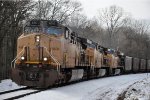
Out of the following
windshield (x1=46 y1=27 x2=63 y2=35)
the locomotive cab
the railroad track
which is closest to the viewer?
the railroad track

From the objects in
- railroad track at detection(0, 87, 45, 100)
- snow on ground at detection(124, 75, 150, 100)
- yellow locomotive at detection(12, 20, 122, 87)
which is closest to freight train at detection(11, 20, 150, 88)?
yellow locomotive at detection(12, 20, 122, 87)

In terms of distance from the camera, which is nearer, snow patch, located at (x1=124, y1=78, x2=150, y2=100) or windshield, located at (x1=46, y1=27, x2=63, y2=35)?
snow patch, located at (x1=124, y1=78, x2=150, y2=100)

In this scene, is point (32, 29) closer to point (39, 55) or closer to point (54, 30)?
point (54, 30)

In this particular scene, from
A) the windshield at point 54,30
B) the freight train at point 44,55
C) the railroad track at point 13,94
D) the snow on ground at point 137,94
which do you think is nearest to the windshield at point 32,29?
the freight train at point 44,55

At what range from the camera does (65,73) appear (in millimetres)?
20922

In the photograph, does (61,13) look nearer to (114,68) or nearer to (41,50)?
(114,68)

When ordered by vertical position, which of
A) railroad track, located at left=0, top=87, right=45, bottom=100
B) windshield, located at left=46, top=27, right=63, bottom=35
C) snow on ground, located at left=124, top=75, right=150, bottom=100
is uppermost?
windshield, located at left=46, top=27, right=63, bottom=35

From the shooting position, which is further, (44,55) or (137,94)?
(44,55)

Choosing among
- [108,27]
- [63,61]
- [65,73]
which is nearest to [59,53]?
[63,61]

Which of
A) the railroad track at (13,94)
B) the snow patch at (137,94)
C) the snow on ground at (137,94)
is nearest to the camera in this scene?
the railroad track at (13,94)

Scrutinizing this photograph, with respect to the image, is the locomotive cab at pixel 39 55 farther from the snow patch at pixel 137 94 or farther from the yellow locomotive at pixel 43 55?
the snow patch at pixel 137 94

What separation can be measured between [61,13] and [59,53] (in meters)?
38.0

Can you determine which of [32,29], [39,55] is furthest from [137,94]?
[32,29]

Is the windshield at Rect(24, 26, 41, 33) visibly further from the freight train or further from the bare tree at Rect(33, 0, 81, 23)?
the bare tree at Rect(33, 0, 81, 23)
